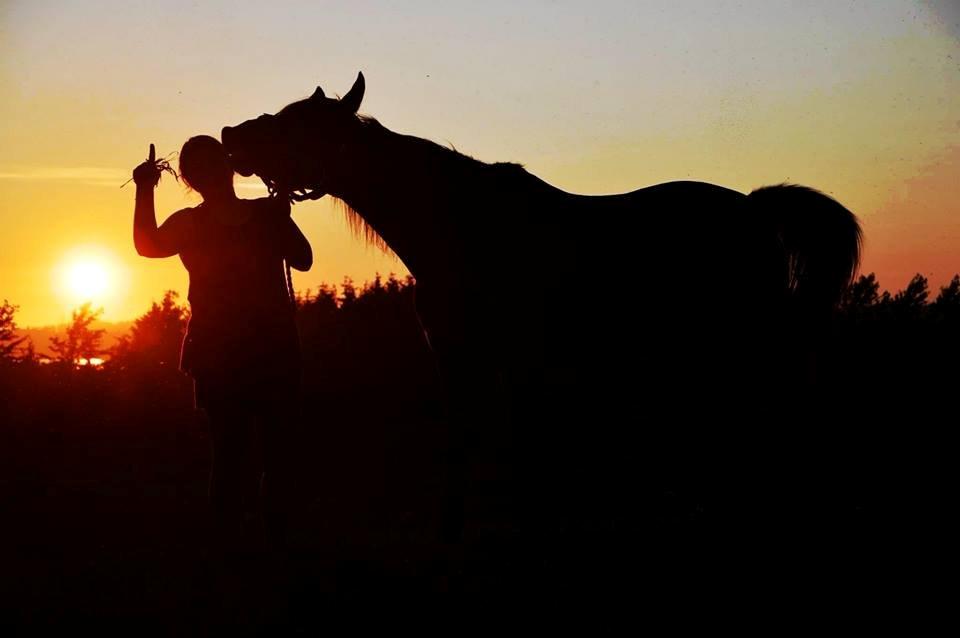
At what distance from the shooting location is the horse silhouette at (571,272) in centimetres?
523

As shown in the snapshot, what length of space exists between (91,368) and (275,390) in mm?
7512

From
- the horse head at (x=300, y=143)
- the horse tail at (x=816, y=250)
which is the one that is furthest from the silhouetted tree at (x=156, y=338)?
the horse tail at (x=816, y=250)

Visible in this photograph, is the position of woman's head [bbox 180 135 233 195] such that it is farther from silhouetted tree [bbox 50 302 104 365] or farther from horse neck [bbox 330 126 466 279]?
silhouetted tree [bbox 50 302 104 365]

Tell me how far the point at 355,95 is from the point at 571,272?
1.72 metres

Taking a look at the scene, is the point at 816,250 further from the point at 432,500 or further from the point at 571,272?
the point at 432,500

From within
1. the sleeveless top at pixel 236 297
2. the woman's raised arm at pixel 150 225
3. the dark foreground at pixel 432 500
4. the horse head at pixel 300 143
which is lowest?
the dark foreground at pixel 432 500

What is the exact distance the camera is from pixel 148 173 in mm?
4773

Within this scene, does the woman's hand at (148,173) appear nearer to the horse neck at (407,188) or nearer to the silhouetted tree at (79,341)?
the horse neck at (407,188)

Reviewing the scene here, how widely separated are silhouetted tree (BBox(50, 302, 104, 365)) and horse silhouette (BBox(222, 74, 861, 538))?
25.2 feet

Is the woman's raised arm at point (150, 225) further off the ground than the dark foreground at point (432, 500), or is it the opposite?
the woman's raised arm at point (150, 225)

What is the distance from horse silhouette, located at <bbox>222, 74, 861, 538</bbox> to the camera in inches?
206

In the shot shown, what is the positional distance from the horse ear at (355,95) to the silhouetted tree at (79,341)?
26.0 ft

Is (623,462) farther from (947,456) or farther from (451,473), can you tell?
(451,473)

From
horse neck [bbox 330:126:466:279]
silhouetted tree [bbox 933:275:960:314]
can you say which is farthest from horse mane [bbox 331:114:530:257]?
silhouetted tree [bbox 933:275:960:314]
